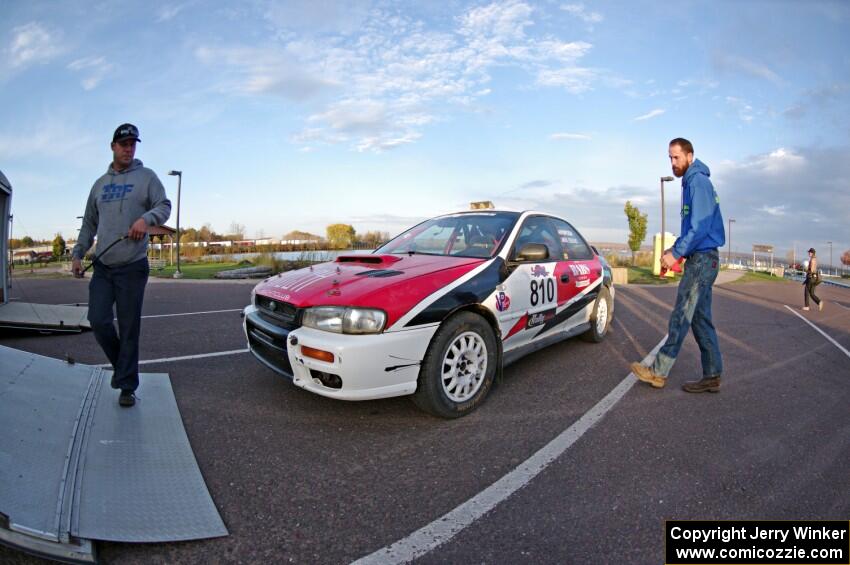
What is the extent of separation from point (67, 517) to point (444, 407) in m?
2.04

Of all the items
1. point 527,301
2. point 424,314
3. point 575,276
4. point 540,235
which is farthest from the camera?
point 575,276

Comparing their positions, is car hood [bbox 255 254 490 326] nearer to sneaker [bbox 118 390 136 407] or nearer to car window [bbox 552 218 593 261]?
sneaker [bbox 118 390 136 407]

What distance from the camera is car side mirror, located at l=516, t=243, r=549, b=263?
381 cm

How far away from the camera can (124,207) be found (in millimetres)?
3359

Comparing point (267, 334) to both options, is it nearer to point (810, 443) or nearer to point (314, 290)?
point (314, 290)

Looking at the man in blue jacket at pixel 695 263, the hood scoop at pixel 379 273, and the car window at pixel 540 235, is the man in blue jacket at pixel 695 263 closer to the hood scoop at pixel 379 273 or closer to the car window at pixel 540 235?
the car window at pixel 540 235

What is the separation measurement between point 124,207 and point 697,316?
15.2 ft

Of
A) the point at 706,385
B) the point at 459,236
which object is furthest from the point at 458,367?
the point at 706,385

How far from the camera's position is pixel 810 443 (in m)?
2.97

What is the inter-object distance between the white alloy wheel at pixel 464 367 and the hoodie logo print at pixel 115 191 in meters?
2.62

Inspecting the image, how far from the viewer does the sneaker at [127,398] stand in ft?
10.6

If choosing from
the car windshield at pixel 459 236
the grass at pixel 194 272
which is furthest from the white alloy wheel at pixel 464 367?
the grass at pixel 194 272

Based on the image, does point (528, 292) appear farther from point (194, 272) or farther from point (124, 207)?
point (194, 272)

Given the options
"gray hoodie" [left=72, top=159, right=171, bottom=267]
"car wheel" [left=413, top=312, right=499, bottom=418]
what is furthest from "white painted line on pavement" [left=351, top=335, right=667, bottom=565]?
"gray hoodie" [left=72, top=159, right=171, bottom=267]
